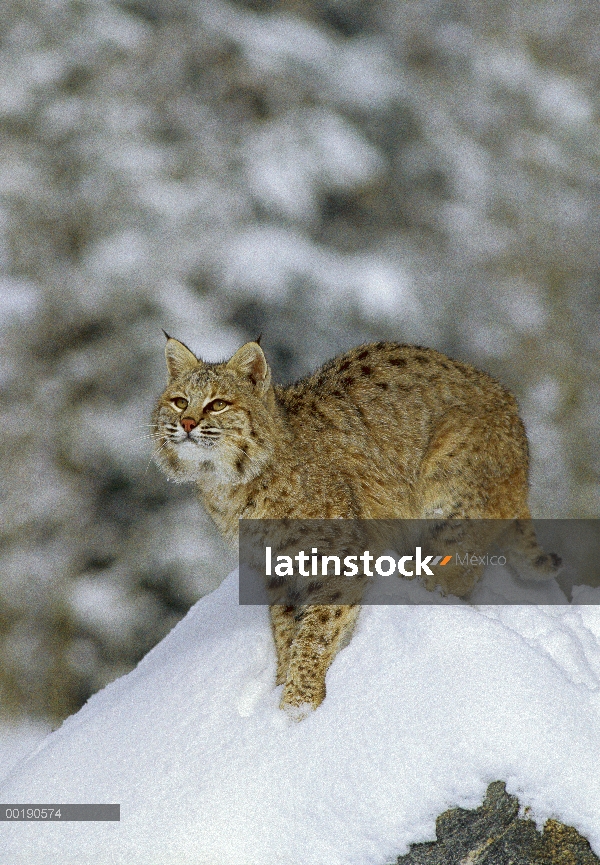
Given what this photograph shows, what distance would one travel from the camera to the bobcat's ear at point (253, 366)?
474cm

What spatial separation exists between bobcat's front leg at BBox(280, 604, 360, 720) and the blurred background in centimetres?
492

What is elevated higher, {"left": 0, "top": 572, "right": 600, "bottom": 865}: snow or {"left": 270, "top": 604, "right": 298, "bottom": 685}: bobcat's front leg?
{"left": 270, "top": 604, "right": 298, "bottom": 685}: bobcat's front leg

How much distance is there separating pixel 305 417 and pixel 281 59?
703 cm

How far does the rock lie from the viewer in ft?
11.6

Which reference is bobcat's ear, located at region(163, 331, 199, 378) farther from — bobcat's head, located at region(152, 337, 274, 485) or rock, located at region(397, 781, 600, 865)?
rock, located at region(397, 781, 600, 865)

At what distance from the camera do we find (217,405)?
465 centimetres

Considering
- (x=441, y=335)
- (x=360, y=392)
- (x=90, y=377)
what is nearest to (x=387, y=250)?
(x=441, y=335)

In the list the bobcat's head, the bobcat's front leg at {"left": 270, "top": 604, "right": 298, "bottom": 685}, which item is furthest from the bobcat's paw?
the bobcat's head

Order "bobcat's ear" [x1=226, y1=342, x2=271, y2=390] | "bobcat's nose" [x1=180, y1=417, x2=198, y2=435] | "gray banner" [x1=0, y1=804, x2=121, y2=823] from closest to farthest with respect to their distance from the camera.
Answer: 1. "gray banner" [x1=0, y1=804, x2=121, y2=823]
2. "bobcat's nose" [x1=180, y1=417, x2=198, y2=435]
3. "bobcat's ear" [x1=226, y1=342, x2=271, y2=390]

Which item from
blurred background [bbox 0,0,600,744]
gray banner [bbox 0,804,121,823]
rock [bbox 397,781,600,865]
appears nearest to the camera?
rock [bbox 397,781,600,865]

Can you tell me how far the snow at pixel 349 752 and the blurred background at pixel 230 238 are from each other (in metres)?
4.90

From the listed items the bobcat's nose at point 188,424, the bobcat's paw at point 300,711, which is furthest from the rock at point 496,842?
the bobcat's nose at point 188,424

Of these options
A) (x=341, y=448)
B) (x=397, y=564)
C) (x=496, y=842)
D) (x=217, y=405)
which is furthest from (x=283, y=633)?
(x=496, y=842)

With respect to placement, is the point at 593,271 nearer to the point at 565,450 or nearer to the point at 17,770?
the point at 565,450
